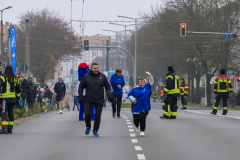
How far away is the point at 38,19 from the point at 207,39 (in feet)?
71.8

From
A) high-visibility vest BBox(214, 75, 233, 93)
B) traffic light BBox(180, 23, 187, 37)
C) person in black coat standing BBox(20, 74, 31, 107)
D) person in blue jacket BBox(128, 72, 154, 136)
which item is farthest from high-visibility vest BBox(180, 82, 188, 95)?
person in blue jacket BBox(128, 72, 154, 136)

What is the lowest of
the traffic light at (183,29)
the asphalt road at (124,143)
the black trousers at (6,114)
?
the asphalt road at (124,143)

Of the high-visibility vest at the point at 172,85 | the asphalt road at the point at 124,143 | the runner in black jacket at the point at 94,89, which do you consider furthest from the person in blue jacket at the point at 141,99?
the high-visibility vest at the point at 172,85

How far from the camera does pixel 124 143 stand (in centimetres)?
1145

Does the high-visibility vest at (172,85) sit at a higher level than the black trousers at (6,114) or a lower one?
higher

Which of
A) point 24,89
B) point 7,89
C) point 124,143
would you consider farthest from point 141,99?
point 24,89

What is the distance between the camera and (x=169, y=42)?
167 feet

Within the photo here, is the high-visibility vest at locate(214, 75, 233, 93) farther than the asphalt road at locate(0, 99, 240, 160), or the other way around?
the high-visibility vest at locate(214, 75, 233, 93)

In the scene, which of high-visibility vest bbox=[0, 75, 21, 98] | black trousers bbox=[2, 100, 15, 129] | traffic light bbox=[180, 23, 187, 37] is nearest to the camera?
high-visibility vest bbox=[0, 75, 21, 98]

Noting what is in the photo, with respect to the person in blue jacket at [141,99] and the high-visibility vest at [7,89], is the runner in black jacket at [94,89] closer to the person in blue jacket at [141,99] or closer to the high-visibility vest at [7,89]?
the person in blue jacket at [141,99]

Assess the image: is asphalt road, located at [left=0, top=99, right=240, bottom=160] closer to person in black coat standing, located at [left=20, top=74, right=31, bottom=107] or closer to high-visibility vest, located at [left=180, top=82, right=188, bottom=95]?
person in black coat standing, located at [left=20, top=74, right=31, bottom=107]

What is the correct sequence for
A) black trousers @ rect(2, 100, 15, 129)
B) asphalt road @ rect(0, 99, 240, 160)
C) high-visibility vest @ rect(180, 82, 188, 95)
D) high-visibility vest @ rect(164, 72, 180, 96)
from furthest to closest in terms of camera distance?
high-visibility vest @ rect(180, 82, 188, 95)
high-visibility vest @ rect(164, 72, 180, 96)
black trousers @ rect(2, 100, 15, 129)
asphalt road @ rect(0, 99, 240, 160)

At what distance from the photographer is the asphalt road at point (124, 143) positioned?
9.52 metres

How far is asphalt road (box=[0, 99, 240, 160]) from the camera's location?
375 inches
